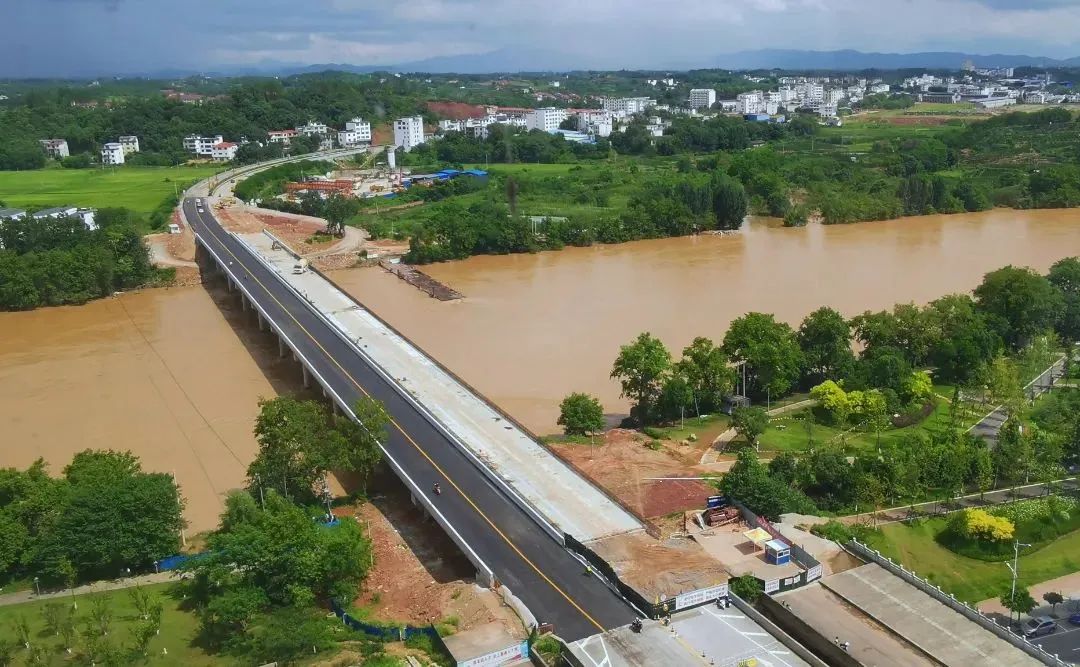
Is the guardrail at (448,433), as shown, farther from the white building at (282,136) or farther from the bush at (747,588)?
the white building at (282,136)

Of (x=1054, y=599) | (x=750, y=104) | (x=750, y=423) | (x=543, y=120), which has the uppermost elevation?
(x=750, y=104)

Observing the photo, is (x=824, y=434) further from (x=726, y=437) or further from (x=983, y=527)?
(x=983, y=527)

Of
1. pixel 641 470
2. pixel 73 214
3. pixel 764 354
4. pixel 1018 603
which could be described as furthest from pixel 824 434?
pixel 73 214

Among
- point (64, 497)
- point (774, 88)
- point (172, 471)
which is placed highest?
point (774, 88)

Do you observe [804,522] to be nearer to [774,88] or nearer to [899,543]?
[899,543]

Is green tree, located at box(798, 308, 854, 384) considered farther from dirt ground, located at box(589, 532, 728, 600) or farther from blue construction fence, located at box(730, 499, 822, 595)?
dirt ground, located at box(589, 532, 728, 600)

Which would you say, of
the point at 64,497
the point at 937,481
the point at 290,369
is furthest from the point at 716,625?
the point at 290,369

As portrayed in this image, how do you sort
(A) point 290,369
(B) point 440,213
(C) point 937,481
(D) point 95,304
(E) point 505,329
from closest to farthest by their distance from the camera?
(C) point 937,481 < (A) point 290,369 < (E) point 505,329 < (D) point 95,304 < (B) point 440,213

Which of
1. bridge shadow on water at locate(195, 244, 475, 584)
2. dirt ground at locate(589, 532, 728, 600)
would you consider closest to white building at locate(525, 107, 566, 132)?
bridge shadow on water at locate(195, 244, 475, 584)
